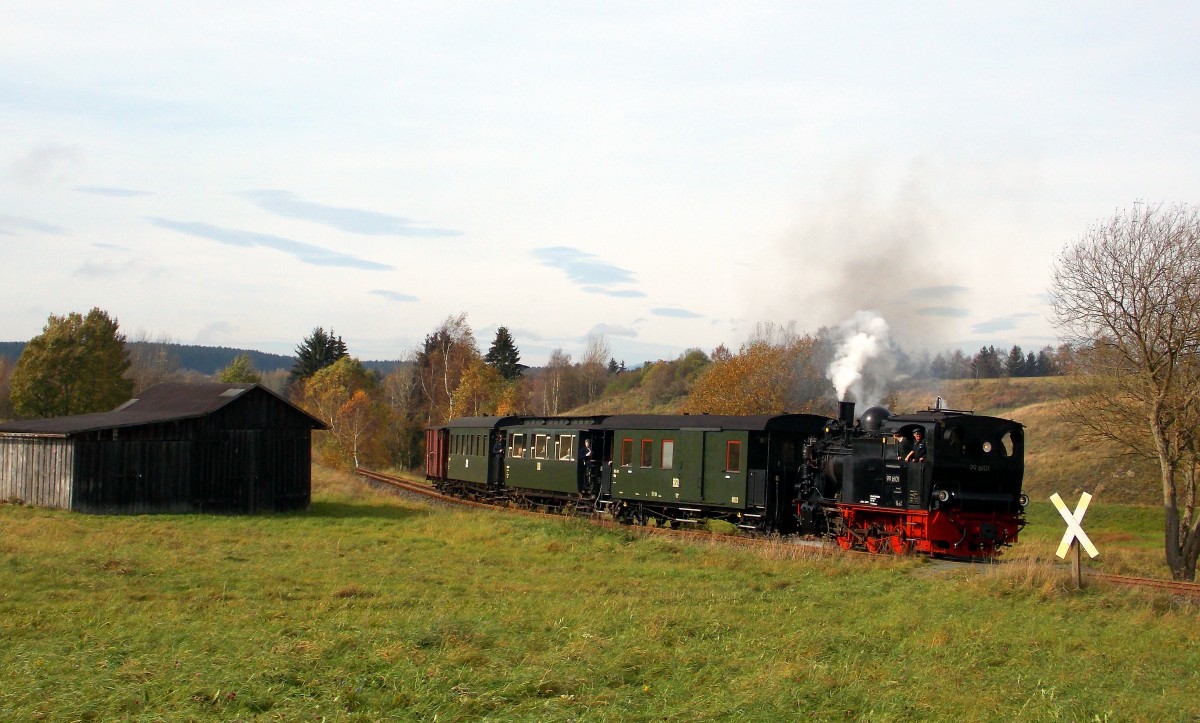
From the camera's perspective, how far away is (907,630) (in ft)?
40.5

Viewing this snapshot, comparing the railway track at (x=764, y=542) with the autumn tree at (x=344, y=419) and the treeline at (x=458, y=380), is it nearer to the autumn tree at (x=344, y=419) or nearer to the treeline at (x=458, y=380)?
the treeline at (x=458, y=380)

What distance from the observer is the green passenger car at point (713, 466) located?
23.1m

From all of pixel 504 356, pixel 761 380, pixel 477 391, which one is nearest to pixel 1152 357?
pixel 761 380

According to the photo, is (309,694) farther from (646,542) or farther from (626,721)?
(646,542)

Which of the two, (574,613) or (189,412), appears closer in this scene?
(574,613)

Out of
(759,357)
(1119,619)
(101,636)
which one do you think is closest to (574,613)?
(101,636)

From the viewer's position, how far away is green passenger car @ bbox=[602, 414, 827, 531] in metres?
23.1

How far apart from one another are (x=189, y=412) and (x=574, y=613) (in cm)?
2119

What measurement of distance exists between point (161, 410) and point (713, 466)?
19050mm

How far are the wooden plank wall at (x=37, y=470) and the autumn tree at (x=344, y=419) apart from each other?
3520 centimetres

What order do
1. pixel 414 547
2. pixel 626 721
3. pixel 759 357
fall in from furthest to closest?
pixel 759 357 → pixel 414 547 → pixel 626 721

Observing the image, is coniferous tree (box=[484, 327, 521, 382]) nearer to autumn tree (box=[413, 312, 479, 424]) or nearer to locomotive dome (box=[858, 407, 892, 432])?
autumn tree (box=[413, 312, 479, 424])

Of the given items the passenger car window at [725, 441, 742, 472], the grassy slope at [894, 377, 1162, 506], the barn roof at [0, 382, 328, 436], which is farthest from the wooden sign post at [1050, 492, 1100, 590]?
the barn roof at [0, 382, 328, 436]

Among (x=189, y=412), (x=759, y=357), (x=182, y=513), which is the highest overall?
(x=759, y=357)
